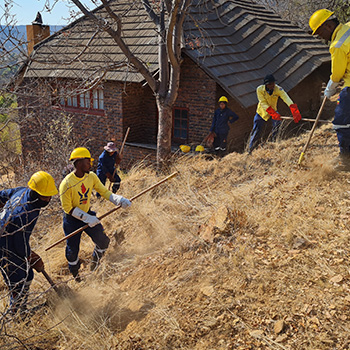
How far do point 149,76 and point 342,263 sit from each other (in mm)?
5712

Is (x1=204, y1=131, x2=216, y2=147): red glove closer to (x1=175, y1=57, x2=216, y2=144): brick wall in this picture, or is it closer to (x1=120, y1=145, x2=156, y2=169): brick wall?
(x1=175, y1=57, x2=216, y2=144): brick wall

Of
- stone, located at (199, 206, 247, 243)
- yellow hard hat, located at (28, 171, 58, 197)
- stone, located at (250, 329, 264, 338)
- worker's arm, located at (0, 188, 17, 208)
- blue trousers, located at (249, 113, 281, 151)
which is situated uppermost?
blue trousers, located at (249, 113, 281, 151)

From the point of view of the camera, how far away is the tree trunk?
8320mm

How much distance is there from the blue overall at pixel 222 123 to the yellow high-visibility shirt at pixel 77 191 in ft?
16.1

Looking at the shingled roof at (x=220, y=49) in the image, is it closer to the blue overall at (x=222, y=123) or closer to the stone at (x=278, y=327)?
the blue overall at (x=222, y=123)

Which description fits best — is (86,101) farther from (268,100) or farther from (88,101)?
(268,100)

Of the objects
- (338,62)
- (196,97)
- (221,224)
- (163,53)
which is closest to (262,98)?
(163,53)

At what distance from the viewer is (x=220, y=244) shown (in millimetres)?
4484

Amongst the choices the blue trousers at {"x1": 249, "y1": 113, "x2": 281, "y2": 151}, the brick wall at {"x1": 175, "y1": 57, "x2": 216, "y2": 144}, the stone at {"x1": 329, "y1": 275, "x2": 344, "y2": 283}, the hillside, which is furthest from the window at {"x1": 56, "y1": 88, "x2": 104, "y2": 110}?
the stone at {"x1": 329, "y1": 275, "x2": 344, "y2": 283}

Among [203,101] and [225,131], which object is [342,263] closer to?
[225,131]

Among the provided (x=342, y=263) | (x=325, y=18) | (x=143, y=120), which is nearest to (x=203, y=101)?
(x=143, y=120)

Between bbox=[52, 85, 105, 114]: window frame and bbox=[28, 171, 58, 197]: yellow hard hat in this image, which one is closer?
bbox=[28, 171, 58, 197]: yellow hard hat

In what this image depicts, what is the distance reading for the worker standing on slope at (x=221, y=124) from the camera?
9289 mm

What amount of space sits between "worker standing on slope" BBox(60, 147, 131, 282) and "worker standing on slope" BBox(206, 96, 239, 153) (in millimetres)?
4876
